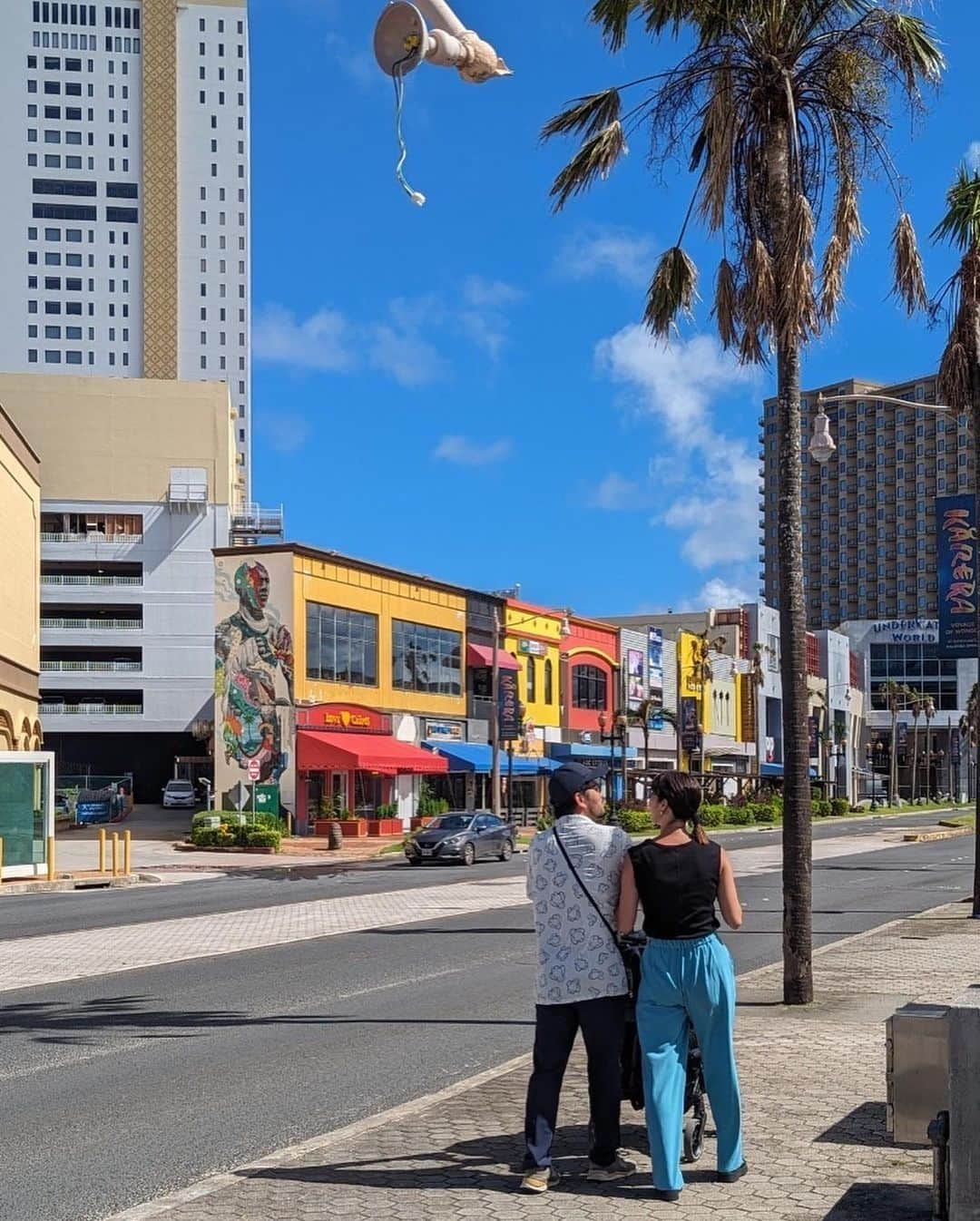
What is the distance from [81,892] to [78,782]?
139 feet

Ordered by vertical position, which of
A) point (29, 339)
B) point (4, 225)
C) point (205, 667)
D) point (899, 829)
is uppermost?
point (4, 225)

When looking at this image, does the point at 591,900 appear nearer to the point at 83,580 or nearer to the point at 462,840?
the point at 462,840

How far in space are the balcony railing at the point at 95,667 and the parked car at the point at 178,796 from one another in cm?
900

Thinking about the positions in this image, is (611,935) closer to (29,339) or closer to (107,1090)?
(107,1090)

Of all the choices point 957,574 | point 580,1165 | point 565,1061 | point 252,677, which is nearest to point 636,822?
point 252,677

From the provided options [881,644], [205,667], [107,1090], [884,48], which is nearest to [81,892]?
[107,1090]

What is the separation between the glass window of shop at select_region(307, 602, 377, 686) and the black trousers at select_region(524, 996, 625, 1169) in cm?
4358

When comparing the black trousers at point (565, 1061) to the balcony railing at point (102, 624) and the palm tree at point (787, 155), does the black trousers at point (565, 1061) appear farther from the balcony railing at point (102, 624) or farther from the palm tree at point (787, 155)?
the balcony railing at point (102, 624)

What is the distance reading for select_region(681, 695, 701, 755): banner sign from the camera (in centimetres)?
6456

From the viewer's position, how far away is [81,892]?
2897 centimetres

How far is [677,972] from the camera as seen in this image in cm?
619

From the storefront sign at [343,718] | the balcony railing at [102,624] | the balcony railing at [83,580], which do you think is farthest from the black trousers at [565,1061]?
the balcony railing at [83,580]

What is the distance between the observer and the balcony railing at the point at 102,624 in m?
75.1

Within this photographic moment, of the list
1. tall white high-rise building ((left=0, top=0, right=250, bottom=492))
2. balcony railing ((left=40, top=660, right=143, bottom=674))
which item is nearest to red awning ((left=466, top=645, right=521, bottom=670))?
balcony railing ((left=40, top=660, right=143, bottom=674))
